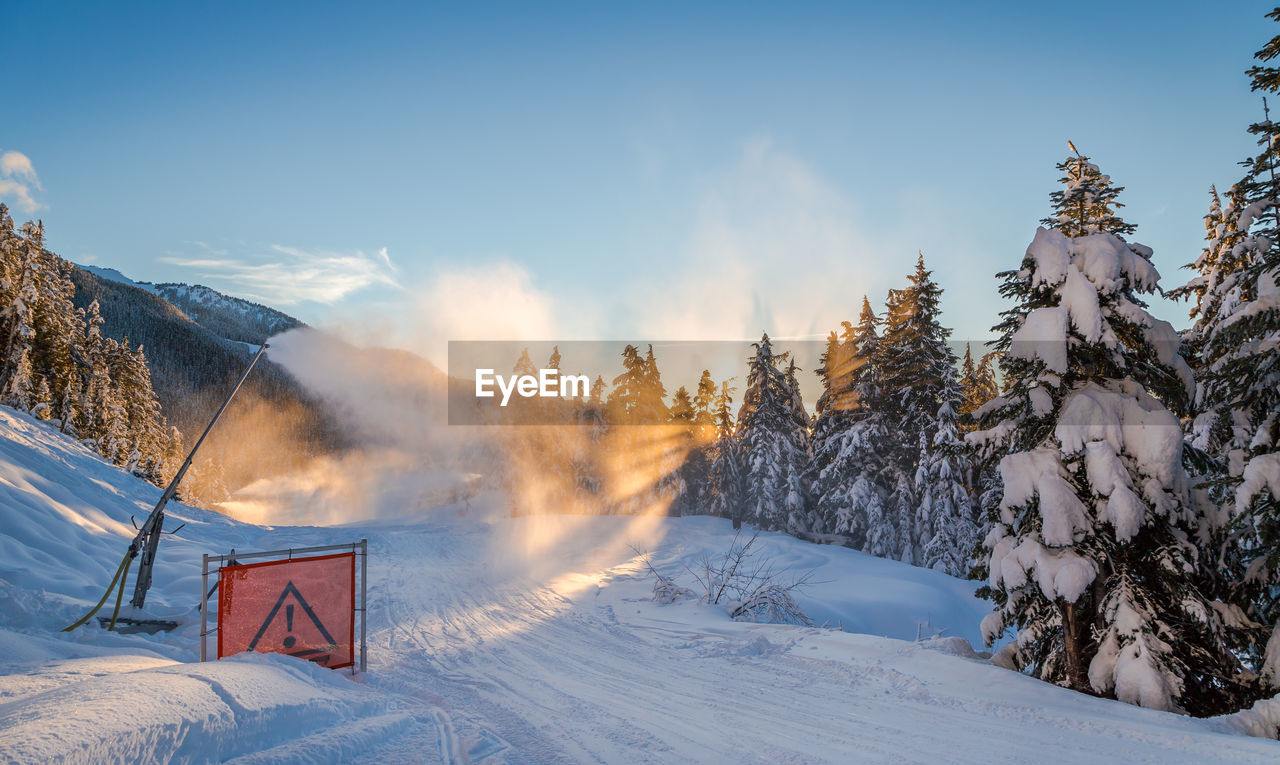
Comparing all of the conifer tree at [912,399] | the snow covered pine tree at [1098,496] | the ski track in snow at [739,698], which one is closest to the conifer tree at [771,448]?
the conifer tree at [912,399]

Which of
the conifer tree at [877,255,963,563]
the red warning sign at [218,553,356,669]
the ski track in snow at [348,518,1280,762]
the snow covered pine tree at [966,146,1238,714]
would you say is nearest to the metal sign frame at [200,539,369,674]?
the red warning sign at [218,553,356,669]

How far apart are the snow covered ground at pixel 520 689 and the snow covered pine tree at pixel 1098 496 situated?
1337mm

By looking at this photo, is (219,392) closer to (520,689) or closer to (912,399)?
(912,399)

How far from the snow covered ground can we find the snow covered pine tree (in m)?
1.34

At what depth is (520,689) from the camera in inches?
312

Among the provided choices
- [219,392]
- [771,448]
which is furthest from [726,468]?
[219,392]

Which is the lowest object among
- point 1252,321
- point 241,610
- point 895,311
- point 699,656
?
point 699,656

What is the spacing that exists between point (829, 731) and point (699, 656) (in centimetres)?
351

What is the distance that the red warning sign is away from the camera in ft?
24.3

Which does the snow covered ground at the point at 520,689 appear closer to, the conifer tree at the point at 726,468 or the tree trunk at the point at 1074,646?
the tree trunk at the point at 1074,646

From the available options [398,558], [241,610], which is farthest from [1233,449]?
[398,558]

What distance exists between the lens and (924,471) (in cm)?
2547

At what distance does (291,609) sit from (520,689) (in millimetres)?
3189

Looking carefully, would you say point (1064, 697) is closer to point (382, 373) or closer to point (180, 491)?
point (180, 491)
